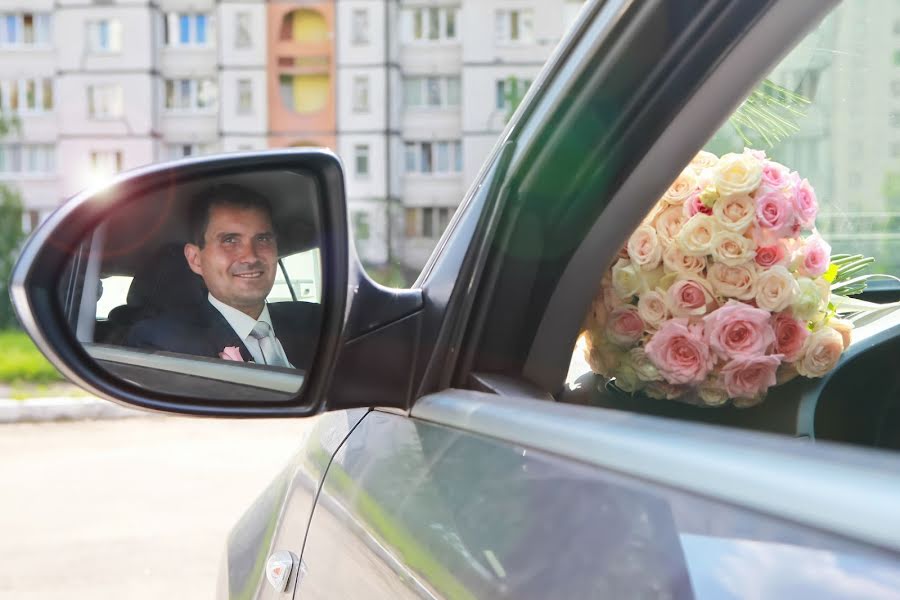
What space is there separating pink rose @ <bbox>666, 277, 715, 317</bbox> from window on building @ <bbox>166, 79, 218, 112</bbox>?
37.4 meters

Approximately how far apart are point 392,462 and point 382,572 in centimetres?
16

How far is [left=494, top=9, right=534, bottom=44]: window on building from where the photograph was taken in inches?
1378

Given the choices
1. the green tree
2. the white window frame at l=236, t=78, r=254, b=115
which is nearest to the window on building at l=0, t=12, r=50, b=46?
the white window frame at l=236, t=78, r=254, b=115

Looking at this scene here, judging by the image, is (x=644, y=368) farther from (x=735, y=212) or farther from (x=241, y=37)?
(x=241, y=37)

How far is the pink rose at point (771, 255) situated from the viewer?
1209 mm

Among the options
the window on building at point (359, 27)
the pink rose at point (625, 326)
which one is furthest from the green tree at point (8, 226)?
the pink rose at point (625, 326)

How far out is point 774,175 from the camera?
120cm

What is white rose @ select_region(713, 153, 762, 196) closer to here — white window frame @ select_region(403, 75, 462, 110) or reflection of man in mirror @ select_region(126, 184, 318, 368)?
A: reflection of man in mirror @ select_region(126, 184, 318, 368)

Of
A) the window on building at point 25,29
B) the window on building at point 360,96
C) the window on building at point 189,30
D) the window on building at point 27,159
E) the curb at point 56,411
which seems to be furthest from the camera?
the window on building at point 25,29

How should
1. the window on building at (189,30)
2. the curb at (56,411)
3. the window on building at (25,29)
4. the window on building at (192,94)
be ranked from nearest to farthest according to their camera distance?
1. the curb at (56,411)
2. the window on building at (192,94)
3. the window on building at (189,30)
4. the window on building at (25,29)

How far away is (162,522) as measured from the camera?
5.41 meters

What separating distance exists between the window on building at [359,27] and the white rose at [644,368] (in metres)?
35.7

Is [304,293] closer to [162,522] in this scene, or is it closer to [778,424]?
[778,424]

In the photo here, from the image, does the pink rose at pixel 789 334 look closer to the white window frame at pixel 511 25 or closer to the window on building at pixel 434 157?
the window on building at pixel 434 157
